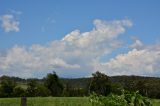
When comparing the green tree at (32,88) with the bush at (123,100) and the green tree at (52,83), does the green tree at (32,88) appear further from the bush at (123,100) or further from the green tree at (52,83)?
the bush at (123,100)

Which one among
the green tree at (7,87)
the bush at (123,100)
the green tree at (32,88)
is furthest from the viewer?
the green tree at (7,87)

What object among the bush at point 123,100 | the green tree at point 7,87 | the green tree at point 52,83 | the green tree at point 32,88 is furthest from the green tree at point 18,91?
the bush at point 123,100

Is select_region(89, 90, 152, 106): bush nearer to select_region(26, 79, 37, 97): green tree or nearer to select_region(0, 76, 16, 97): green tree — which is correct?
select_region(26, 79, 37, 97): green tree

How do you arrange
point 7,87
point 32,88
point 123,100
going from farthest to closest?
point 7,87, point 32,88, point 123,100

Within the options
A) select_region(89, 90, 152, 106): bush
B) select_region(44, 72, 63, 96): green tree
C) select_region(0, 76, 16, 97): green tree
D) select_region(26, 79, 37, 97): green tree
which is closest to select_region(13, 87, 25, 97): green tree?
select_region(0, 76, 16, 97): green tree

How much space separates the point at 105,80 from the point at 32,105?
78.5 meters

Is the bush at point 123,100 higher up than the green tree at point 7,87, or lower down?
lower down

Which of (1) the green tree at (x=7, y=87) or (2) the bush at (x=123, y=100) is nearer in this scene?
(2) the bush at (x=123, y=100)

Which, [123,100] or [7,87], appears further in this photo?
[7,87]

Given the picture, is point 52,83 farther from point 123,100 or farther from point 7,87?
point 123,100

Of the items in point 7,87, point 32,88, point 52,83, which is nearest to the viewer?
point 52,83

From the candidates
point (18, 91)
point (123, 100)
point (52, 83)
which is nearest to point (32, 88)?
point (18, 91)

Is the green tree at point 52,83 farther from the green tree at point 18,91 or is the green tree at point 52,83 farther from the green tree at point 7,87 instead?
the green tree at point 7,87

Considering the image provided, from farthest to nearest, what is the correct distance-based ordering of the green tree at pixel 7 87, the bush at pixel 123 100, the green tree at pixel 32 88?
the green tree at pixel 7 87
the green tree at pixel 32 88
the bush at pixel 123 100
